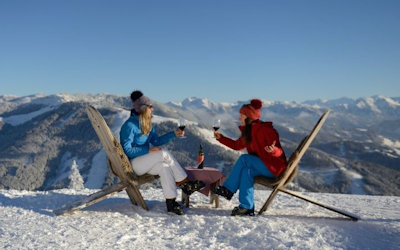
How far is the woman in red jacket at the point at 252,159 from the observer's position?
607 cm

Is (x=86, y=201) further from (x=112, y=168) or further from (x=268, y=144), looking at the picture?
(x=268, y=144)

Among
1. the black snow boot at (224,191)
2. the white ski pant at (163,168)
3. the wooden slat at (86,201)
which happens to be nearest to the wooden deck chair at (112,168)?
the wooden slat at (86,201)

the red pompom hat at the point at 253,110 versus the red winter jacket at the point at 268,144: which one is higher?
the red pompom hat at the point at 253,110

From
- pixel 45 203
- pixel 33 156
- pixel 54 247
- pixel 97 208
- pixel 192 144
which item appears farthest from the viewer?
pixel 33 156

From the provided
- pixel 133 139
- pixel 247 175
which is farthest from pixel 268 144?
pixel 133 139

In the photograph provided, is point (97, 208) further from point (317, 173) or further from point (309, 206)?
point (317, 173)

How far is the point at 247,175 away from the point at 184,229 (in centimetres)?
160

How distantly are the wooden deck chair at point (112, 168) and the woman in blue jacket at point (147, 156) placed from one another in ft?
0.56

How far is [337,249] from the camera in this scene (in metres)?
4.65

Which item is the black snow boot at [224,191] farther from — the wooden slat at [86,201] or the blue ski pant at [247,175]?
the wooden slat at [86,201]

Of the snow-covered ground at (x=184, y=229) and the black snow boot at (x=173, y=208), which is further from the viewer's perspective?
the black snow boot at (x=173, y=208)

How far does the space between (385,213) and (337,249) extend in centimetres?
380

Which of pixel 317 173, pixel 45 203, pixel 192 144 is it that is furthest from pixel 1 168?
pixel 45 203

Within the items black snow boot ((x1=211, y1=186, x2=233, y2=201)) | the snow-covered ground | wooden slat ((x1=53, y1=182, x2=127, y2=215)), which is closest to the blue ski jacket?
wooden slat ((x1=53, y1=182, x2=127, y2=215))
